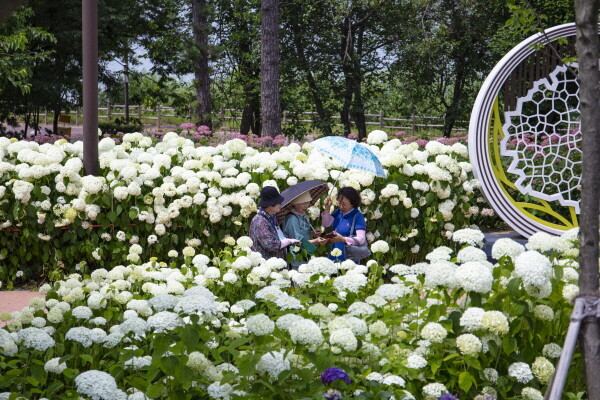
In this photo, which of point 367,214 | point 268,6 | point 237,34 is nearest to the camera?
point 367,214

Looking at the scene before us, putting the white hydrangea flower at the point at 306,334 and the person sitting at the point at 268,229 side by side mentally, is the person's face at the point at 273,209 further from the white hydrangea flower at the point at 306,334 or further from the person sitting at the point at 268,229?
the white hydrangea flower at the point at 306,334

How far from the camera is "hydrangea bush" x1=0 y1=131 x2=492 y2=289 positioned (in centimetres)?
654

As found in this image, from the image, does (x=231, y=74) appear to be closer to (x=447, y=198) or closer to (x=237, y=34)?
(x=237, y=34)

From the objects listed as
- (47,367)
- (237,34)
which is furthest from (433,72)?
(47,367)

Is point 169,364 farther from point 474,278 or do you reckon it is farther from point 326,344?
point 474,278

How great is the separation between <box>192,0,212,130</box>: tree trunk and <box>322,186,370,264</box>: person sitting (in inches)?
424

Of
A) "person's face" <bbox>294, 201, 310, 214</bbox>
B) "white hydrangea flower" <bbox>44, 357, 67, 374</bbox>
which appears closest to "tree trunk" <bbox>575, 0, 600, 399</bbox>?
"white hydrangea flower" <bbox>44, 357, 67, 374</bbox>

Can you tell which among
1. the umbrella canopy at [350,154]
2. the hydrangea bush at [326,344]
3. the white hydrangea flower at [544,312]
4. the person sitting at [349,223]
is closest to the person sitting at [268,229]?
the person sitting at [349,223]

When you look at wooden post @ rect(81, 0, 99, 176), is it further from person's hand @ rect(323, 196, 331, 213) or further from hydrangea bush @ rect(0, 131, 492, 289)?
person's hand @ rect(323, 196, 331, 213)

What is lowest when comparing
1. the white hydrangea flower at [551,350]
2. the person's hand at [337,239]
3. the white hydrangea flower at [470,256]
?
the white hydrangea flower at [551,350]

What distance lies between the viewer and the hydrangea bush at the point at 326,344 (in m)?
2.73

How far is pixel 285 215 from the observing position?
5.66m

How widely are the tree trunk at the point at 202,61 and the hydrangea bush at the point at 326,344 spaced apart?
1307 centimetres

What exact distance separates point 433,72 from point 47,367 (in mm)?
16831
